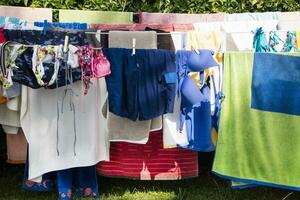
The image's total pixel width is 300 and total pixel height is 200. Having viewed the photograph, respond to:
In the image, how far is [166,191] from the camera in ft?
14.3

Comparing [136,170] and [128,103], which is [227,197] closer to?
[136,170]

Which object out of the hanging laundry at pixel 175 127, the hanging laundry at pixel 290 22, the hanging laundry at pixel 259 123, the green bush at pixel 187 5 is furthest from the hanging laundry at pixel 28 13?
the hanging laundry at pixel 290 22

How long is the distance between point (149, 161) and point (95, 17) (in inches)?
54.4

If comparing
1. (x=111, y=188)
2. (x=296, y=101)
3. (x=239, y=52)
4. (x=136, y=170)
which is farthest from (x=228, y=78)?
(x=111, y=188)

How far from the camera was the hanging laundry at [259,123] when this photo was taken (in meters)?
3.35

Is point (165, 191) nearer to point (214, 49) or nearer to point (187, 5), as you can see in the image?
point (214, 49)

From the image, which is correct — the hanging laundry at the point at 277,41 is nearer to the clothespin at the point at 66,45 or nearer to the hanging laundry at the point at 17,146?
the clothespin at the point at 66,45

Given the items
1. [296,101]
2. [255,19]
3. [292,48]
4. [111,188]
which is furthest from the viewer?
[111,188]

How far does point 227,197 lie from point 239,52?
4.72 feet

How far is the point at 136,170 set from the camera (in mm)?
3832

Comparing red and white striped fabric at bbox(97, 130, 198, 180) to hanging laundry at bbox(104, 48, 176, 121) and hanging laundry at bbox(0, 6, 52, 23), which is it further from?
hanging laundry at bbox(0, 6, 52, 23)

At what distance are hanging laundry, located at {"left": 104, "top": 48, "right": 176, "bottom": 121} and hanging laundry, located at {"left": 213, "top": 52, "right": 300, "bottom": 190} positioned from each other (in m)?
0.43

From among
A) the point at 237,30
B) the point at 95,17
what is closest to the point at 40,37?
the point at 95,17

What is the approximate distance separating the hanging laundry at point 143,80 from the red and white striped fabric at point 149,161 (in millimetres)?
395
